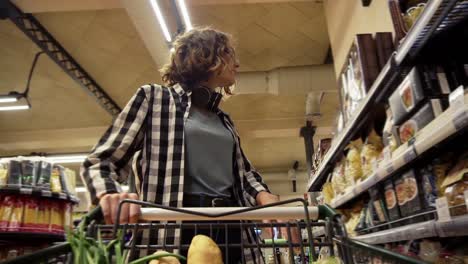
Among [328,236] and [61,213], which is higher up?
[61,213]

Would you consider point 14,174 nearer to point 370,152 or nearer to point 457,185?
point 370,152

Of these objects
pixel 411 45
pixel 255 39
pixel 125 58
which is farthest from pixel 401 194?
pixel 125 58

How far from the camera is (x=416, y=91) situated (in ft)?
4.91

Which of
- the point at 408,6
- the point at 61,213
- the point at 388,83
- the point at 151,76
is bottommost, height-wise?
the point at 61,213

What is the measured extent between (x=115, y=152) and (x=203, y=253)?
521 mm

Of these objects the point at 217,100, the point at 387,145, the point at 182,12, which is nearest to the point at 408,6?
the point at 387,145

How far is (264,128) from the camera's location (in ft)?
25.8

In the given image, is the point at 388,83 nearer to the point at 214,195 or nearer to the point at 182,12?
the point at 214,195

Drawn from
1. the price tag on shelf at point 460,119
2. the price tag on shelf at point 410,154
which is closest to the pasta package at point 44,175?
the price tag on shelf at point 410,154

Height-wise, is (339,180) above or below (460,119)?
above

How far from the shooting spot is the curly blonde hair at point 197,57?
4.69ft

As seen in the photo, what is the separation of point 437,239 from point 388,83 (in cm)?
74

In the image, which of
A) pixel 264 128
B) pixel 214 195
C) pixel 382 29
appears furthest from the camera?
pixel 264 128

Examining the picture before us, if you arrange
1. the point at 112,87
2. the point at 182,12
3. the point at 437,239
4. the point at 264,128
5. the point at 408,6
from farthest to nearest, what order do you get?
the point at 264,128
the point at 112,87
the point at 182,12
the point at 408,6
the point at 437,239
